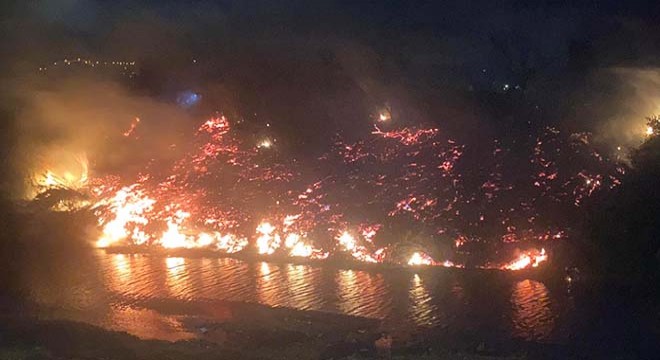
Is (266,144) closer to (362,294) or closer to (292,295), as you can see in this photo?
(292,295)

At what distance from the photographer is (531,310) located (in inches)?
436

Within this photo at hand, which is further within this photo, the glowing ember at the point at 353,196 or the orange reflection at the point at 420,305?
the glowing ember at the point at 353,196

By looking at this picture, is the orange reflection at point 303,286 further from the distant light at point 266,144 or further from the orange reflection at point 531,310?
the distant light at point 266,144

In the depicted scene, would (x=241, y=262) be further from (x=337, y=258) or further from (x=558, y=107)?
(x=558, y=107)

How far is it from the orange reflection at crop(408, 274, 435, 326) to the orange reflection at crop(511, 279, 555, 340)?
4.38ft

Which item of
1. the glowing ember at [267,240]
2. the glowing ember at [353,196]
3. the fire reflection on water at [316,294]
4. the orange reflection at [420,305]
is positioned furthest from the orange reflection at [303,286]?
the orange reflection at [420,305]

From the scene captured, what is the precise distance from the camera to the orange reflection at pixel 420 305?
10.6 meters

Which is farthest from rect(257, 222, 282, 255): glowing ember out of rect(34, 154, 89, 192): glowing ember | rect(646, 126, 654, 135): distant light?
rect(646, 126, 654, 135): distant light

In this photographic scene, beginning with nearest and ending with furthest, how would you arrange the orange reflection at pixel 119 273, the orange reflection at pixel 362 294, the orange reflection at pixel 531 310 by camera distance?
the orange reflection at pixel 531 310
the orange reflection at pixel 362 294
the orange reflection at pixel 119 273

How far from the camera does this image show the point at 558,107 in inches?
720

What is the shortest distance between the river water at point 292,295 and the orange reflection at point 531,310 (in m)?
0.02

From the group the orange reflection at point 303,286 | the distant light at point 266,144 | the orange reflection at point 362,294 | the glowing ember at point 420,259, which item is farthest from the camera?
the distant light at point 266,144

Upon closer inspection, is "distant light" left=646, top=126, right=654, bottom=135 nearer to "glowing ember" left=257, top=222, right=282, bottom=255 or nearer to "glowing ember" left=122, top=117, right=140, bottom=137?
"glowing ember" left=257, top=222, right=282, bottom=255

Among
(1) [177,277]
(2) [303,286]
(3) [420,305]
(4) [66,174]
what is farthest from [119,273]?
(4) [66,174]
